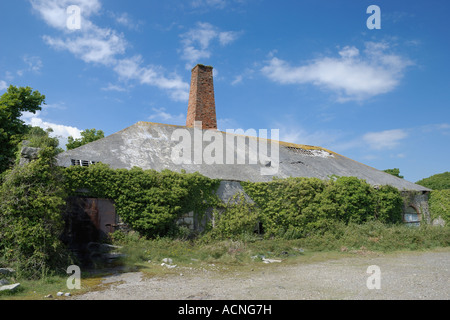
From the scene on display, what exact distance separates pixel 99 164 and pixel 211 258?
588 cm

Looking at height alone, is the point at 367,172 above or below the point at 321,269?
above

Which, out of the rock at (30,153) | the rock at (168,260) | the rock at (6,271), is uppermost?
the rock at (30,153)

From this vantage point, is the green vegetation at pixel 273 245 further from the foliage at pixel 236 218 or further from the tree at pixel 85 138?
the tree at pixel 85 138

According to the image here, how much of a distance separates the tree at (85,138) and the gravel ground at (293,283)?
21.3 meters

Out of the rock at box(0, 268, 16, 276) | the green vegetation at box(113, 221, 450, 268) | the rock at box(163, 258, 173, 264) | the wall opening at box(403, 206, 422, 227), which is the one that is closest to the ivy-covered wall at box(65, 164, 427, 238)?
the green vegetation at box(113, 221, 450, 268)

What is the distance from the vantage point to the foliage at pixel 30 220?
8.00 m

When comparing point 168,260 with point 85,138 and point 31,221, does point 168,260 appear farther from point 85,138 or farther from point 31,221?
point 85,138

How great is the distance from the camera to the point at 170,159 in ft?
52.4

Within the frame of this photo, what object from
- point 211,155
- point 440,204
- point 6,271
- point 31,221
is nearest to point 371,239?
point 211,155

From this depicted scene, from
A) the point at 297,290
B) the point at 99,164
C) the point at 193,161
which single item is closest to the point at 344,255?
the point at 297,290

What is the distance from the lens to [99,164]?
1309cm

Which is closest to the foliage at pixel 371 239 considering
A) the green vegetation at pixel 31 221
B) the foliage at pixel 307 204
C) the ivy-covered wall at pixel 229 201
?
the foliage at pixel 307 204

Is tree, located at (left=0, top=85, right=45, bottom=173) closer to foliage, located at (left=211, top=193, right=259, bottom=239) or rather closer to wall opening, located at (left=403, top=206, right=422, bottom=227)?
foliage, located at (left=211, top=193, right=259, bottom=239)
